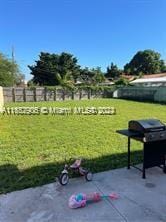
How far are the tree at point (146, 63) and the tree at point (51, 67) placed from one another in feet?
74.3

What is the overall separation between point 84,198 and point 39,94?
67.5 ft

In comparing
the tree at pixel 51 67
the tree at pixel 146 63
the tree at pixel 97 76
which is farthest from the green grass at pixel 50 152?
the tree at pixel 146 63

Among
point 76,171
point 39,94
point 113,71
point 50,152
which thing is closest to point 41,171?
point 76,171

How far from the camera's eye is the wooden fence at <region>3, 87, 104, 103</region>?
2169 centimetres

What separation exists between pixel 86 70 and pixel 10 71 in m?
16.7

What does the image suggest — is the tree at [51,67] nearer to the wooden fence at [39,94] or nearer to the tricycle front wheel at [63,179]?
the wooden fence at [39,94]

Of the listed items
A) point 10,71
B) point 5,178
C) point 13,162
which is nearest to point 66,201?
point 5,178

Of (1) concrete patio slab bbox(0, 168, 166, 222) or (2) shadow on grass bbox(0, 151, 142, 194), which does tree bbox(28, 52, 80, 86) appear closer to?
(2) shadow on grass bbox(0, 151, 142, 194)

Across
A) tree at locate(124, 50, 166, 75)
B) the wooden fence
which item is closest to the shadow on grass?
the wooden fence

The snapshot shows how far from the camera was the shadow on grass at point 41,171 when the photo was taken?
3299 mm

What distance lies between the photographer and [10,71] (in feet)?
102

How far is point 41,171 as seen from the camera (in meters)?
3.85

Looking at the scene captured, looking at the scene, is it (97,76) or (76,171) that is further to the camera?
(97,76)

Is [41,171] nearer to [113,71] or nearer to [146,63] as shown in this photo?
[113,71]
